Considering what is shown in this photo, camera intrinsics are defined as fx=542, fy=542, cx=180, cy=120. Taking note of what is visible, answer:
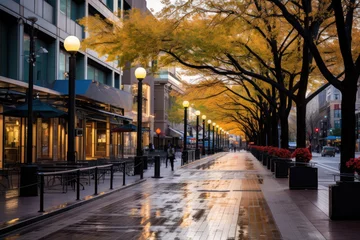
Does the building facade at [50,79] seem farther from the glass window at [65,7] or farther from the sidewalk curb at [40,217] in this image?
the sidewalk curb at [40,217]

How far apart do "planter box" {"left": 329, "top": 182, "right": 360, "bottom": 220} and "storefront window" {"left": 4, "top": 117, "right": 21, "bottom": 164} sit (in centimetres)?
1931

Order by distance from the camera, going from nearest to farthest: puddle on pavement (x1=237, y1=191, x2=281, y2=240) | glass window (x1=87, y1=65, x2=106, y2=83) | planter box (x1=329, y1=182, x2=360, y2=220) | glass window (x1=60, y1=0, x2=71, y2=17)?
puddle on pavement (x1=237, y1=191, x2=281, y2=240) < planter box (x1=329, y1=182, x2=360, y2=220) < glass window (x1=60, y1=0, x2=71, y2=17) < glass window (x1=87, y1=65, x2=106, y2=83)

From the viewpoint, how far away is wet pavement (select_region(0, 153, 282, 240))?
10.9 metres

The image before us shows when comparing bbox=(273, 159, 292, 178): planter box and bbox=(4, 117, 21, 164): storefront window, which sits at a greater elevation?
bbox=(4, 117, 21, 164): storefront window

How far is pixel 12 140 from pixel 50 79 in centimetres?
567

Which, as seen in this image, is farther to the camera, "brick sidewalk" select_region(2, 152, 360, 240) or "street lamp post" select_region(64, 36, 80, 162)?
"street lamp post" select_region(64, 36, 80, 162)

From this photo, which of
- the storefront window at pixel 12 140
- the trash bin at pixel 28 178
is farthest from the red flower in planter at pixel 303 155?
the storefront window at pixel 12 140

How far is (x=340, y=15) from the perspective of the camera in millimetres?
13203

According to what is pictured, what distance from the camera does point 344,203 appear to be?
41.1 feet

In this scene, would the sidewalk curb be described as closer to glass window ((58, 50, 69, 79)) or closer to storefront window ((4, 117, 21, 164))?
storefront window ((4, 117, 21, 164))

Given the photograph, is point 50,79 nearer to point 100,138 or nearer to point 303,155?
point 100,138

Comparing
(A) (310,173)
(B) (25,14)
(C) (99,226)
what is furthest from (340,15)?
(B) (25,14)

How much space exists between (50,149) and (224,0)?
57.6 feet

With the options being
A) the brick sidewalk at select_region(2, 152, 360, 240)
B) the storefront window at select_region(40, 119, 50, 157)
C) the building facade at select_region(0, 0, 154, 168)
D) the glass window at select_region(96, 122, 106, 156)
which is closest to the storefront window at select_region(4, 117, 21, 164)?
the building facade at select_region(0, 0, 154, 168)
